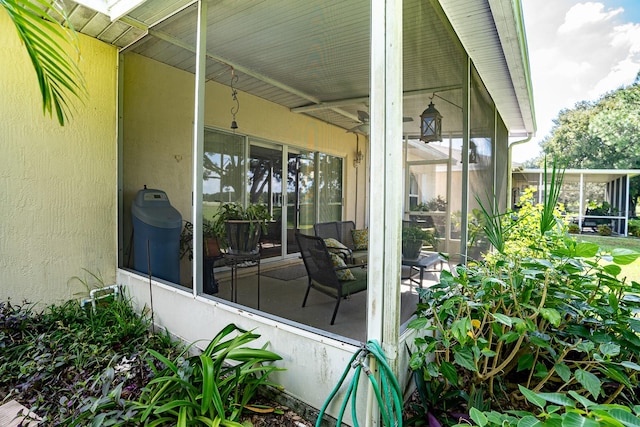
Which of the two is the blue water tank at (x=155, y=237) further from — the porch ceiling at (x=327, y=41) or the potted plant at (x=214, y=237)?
the porch ceiling at (x=327, y=41)

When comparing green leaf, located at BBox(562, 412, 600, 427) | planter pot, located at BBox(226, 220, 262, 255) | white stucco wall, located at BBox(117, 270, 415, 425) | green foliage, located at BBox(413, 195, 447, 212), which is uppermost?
green foliage, located at BBox(413, 195, 447, 212)

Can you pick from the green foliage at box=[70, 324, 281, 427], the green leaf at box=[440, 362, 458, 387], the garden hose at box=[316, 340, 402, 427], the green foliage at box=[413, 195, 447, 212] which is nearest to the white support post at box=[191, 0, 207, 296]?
the green foliage at box=[70, 324, 281, 427]

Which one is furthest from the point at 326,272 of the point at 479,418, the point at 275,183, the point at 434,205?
the point at 275,183

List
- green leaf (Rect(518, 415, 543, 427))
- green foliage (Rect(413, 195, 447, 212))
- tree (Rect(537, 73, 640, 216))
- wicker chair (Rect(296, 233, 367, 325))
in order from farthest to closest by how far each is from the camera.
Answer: tree (Rect(537, 73, 640, 216))
wicker chair (Rect(296, 233, 367, 325))
green foliage (Rect(413, 195, 447, 212))
green leaf (Rect(518, 415, 543, 427))

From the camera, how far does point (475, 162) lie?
3.61 metres

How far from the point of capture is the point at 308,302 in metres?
3.45

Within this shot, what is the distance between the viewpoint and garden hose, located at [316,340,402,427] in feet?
4.85

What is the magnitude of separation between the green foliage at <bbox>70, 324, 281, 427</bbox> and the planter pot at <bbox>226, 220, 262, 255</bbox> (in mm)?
1106

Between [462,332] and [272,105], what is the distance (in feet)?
16.2

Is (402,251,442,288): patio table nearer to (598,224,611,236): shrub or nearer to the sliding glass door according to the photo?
the sliding glass door

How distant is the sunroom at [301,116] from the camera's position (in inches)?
62.3

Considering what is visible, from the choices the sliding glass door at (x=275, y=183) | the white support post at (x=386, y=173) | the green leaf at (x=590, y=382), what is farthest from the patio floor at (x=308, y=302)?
the green leaf at (x=590, y=382)

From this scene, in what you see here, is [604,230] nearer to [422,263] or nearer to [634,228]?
[634,228]

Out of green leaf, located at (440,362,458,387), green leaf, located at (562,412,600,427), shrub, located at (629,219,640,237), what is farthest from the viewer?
shrub, located at (629,219,640,237)
